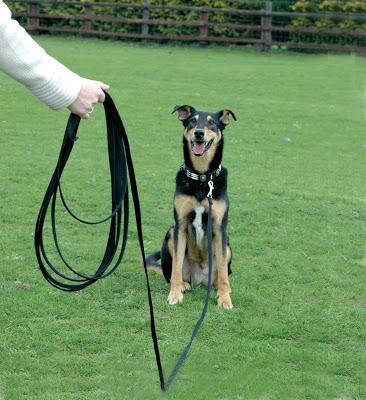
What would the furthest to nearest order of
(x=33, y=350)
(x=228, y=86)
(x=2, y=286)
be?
(x=228, y=86), (x=2, y=286), (x=33, y=350)

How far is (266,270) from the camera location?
6578 mm

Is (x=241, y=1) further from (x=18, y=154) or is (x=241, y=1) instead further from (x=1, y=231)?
(x=1, y=231)

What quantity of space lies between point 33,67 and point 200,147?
2.76 metres

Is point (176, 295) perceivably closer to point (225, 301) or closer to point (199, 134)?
point (225, 301)

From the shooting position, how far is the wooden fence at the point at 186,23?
26.2 m

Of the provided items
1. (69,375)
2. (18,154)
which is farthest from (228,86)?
(69,375)

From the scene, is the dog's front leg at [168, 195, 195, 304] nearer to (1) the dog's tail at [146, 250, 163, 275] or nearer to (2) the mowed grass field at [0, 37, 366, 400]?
(2) the mowed grass field at [0, 37, 366, 400]

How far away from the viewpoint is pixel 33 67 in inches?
128

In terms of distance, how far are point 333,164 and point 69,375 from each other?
299 inches

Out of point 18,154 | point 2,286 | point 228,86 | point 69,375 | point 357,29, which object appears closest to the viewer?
point 69,375

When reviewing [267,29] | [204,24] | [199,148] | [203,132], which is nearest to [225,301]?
[199,148]

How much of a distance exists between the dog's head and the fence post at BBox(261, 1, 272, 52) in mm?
21130

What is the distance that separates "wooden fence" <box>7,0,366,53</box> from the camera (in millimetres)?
26250

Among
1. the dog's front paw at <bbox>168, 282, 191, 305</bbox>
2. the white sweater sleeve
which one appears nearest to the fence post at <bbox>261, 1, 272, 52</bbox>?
the dog's front paw at <bbox>168, 282, 191, 305</bbox>
